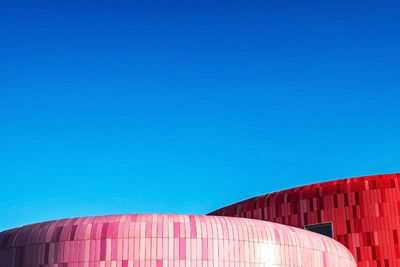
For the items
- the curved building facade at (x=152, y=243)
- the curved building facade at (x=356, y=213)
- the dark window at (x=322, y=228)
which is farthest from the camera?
the dark window at (x=322, y=228)

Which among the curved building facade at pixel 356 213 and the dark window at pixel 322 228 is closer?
the curved building facade at pixel 356 213

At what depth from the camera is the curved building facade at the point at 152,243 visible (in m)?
36.5

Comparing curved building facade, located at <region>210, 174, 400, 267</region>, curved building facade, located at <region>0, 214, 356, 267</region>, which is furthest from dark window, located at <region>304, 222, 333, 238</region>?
curved building facade, located at <region>0, 214, 356, 267</region>

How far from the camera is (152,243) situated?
36719 millimetres

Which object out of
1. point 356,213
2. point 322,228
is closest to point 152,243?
point 322,228

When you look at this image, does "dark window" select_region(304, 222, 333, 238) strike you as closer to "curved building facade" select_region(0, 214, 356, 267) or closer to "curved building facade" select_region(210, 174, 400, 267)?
"curved building facade" select_region(210, 174, 400, 267)

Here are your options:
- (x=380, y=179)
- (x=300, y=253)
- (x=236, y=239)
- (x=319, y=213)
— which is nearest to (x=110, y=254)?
(x=236, y=239)

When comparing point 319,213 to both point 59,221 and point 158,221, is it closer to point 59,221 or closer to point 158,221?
point 158,221

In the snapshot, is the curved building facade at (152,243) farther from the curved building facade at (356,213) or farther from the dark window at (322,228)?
the dark window at (322,228)

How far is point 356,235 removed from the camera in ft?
174

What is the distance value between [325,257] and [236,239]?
7190mm

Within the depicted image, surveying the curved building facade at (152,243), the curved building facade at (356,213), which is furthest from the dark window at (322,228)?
the curved building facade at (152,243)

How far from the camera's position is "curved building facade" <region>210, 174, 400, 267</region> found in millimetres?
52438

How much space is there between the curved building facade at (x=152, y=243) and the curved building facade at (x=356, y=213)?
1446 centimetres
